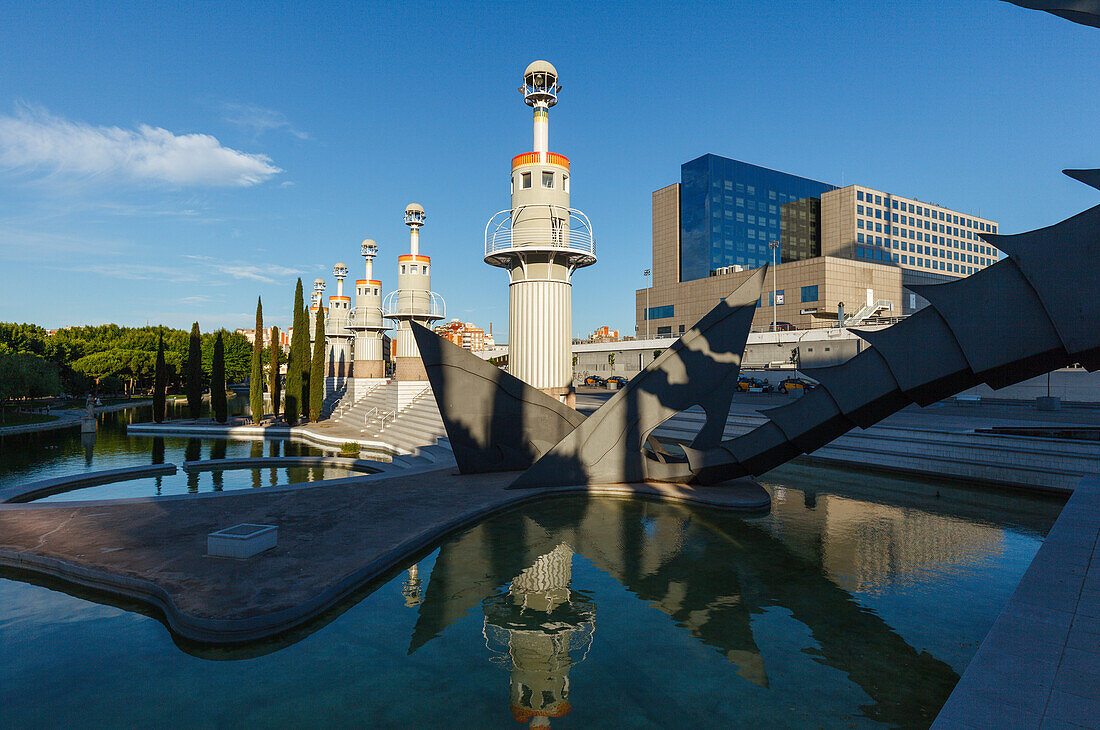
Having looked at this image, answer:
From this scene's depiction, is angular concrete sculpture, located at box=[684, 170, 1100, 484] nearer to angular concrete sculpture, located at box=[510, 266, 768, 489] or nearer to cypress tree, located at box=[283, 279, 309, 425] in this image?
angular concrete sculpture, located at box=[510, 266, 768, 489]

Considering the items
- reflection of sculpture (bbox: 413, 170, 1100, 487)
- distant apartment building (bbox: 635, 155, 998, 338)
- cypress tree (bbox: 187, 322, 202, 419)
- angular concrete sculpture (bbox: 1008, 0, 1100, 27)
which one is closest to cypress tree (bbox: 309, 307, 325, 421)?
cypress tree (bbox: 187, 322, 202, 419)

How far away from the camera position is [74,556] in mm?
9367

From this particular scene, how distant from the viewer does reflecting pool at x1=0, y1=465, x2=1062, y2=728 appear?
5.64m

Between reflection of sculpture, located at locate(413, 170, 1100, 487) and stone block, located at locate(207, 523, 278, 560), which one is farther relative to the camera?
stone block, located at locate(207, 523, 278, 560)

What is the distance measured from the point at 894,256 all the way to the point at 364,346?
87.2 meters

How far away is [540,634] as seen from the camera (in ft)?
23.9

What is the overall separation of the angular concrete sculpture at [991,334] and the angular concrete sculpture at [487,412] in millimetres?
7377

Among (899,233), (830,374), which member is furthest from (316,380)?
(899,233)

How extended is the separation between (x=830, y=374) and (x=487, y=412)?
9.15m

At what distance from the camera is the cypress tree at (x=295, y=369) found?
35.7m

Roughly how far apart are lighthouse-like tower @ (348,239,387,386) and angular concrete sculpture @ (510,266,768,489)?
126 feet

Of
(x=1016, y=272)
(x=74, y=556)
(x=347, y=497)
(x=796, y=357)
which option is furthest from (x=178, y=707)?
(x=796, y=357)

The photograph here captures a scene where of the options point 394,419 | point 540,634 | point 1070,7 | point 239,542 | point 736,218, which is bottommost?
point 540,634

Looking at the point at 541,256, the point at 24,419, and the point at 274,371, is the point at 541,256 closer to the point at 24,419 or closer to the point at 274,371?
the point at 274,371
